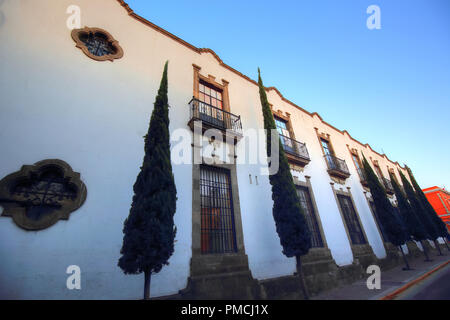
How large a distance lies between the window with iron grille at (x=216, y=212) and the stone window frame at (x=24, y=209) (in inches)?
123

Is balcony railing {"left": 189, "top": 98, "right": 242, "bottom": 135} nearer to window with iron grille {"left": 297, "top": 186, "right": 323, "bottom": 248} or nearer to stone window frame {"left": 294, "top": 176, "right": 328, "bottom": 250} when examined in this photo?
stone window frame {"left": 294, "top": 176, "right": 328, "bottom": 250}

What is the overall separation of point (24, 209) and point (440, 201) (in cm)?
5244

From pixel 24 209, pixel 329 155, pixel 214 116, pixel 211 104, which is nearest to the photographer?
pixel 24 209

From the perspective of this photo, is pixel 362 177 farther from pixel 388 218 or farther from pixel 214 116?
pixel 214 116

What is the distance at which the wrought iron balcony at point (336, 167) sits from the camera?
1110 cm

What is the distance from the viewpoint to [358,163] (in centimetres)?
1541

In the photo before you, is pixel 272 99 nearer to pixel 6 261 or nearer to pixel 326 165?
pixel 326 165

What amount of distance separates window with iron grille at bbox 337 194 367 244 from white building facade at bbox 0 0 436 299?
3.06 ft

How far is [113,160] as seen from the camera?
509cm

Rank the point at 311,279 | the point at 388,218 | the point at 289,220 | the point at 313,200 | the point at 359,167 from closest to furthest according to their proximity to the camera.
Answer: the point at 289,220 → the point at 311,279 → the point at 313,200 → the point at 388,218 → the point at 359,167

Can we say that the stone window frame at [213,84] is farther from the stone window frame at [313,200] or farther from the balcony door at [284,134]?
the stone window frame at [313,200]

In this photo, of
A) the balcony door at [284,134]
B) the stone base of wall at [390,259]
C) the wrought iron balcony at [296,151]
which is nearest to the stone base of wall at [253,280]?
the stone base of wall at [390,259]

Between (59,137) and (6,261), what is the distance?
8.63 feet

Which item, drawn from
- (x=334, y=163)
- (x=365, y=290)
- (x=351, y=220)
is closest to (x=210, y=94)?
(x=334, y=163)
